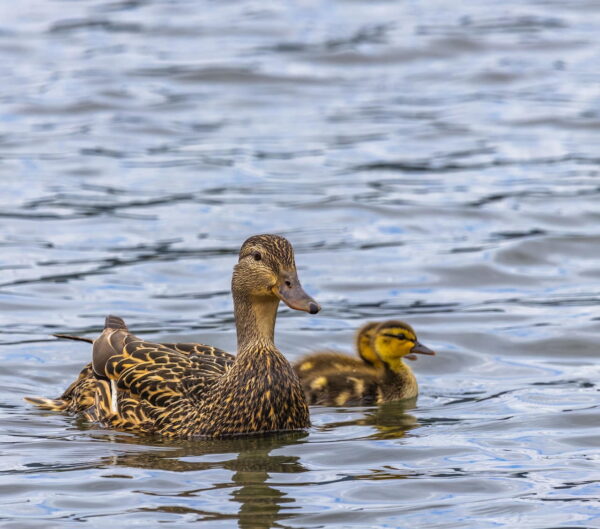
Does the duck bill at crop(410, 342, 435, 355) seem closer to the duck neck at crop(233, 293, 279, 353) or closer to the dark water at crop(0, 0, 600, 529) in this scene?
the dark water at crop(0, 0, 600, 529)

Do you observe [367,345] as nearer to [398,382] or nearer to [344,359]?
[344,359]

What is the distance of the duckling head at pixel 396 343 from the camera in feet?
28.5

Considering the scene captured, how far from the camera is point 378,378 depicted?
28.4ft

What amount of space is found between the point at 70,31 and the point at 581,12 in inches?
269

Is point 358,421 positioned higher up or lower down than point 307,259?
lower down

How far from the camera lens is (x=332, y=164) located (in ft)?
47.0

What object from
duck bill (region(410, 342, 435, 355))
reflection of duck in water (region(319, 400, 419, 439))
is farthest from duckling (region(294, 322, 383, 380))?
reflection of duck in water (region(319, 400, 419, 439))

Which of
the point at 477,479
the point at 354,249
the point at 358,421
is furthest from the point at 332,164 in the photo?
the point at 477,479

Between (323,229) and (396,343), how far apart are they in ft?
12.3

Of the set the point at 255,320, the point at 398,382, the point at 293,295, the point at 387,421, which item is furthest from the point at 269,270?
the point at 398,382

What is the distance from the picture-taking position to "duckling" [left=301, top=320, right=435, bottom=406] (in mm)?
8492

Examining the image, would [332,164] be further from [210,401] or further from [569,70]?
[210,401]

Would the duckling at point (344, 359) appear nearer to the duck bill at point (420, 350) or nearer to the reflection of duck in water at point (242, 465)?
the duck bill at point (420, 350)

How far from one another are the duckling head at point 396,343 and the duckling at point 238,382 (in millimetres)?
1159
